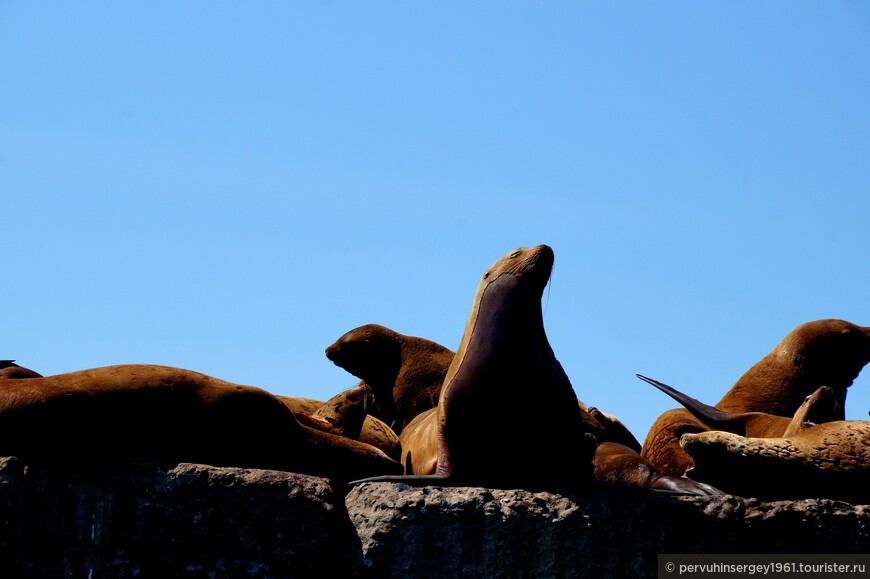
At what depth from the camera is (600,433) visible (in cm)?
1057

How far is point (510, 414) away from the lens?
739 cm

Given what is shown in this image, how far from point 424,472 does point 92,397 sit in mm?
2234

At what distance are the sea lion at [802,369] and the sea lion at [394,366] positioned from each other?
2.91 metres

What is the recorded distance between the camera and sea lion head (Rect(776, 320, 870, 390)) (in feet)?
37.3

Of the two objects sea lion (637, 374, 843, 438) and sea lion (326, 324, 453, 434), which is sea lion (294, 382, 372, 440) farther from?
sea lion (326, 324, 453, 434)

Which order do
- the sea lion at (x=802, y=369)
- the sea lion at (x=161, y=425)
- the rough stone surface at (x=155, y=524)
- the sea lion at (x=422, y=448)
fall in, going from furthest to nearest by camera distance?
1. the sea lion at (x=802, y=369)
2. the sea lion at (x=422, y=448)
3. the sea lion at (x=161, y=425)
4. the rough stone surface at (x=155, y=524)

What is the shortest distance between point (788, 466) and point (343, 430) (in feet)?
10.0

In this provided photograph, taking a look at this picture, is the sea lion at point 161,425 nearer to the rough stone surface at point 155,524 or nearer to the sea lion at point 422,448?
the rough stone surface at point 155,524

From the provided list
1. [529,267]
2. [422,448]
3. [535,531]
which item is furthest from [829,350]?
[535,531]

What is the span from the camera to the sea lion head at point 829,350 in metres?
11.4

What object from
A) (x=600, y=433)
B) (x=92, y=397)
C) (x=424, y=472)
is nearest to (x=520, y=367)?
(x=424, y=472)

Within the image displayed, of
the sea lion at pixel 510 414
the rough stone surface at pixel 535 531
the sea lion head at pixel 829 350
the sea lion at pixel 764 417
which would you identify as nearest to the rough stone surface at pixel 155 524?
the rough stone surface at pixel 535 531

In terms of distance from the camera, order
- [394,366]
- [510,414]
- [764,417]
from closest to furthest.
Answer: [510,414] → [764,417] → [394,366]

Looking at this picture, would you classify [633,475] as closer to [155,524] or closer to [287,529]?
[287,529]
